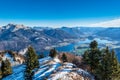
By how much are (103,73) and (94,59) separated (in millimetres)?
12794

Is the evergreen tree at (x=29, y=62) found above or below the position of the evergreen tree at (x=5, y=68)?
above

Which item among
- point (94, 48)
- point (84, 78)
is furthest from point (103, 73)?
point (94, 48)

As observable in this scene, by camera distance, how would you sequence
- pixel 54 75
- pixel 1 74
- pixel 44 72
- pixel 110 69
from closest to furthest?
1. pixel 110 69
2. pixel 54 75
3. pixel 44 72
4. pixel 1 74

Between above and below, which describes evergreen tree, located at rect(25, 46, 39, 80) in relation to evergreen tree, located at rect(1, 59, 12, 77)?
above

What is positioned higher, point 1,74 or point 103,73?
point 103,73

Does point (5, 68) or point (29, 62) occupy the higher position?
point (29, 62)

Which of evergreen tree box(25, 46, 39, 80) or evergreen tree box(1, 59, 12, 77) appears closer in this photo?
evergreen tree box(25, 46, 39, 80)

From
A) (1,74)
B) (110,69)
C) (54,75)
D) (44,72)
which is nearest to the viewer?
(110,69)

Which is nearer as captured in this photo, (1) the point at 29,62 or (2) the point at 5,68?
(1) the point at 29,62

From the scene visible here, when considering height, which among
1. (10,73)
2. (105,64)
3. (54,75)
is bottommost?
(10,73)

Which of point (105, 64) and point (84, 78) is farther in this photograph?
point (84, 78)

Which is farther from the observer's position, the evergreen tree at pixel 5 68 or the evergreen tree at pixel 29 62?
the evergreen tree at pixel 5 68

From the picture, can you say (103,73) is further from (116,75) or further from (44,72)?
(44,72)

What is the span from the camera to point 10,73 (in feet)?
333
